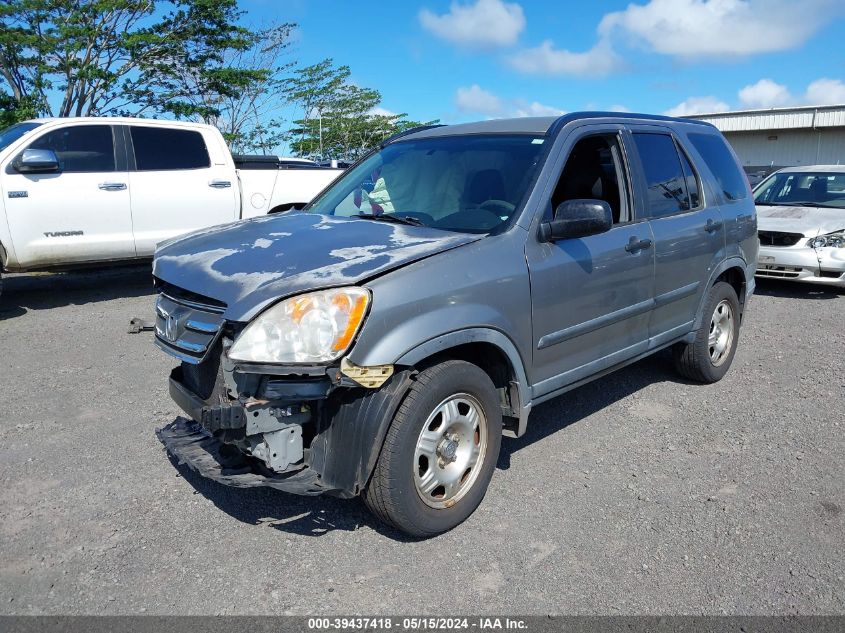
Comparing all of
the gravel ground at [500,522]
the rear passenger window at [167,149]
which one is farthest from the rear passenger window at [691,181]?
the rear passenger window at [167,149]

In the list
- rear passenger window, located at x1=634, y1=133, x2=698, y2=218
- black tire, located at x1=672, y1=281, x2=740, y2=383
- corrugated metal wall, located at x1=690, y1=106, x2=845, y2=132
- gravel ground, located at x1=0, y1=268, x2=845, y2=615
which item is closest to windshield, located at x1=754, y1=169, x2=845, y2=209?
black tire, located at x1=672, y1=281, x2=740, y2=383

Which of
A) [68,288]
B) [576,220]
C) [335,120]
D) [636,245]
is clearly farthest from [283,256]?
[335,120]

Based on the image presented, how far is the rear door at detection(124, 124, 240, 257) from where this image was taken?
8258 mm

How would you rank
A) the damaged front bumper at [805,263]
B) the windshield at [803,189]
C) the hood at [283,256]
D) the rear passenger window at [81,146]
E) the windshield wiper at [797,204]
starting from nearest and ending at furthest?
the hood at [283,256]
the rear passenger window at [81,146]
the damaged front bumper at [805,263]
the windshield wiper at [797,204]
the windshield at [803,189]

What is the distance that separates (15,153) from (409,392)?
6.58 meters

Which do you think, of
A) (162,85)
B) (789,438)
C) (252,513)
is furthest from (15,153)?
(162,85)

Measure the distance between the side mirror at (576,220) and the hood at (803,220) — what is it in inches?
244

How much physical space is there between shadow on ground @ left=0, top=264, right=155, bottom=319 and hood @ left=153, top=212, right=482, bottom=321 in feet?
16.7

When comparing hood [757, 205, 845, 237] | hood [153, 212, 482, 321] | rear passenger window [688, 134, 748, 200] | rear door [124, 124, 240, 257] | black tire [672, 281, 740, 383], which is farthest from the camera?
hood [757, 205, 845, 237]

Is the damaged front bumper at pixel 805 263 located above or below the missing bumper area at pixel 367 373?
below

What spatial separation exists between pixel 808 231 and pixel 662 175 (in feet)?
18.0

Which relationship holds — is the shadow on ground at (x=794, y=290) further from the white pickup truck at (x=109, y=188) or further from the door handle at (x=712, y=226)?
the white pickup truck at (x=109, y=188)

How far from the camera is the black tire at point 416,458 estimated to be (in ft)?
9.55

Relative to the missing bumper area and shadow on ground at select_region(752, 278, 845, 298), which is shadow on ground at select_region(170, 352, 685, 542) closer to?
the missing bumper area
